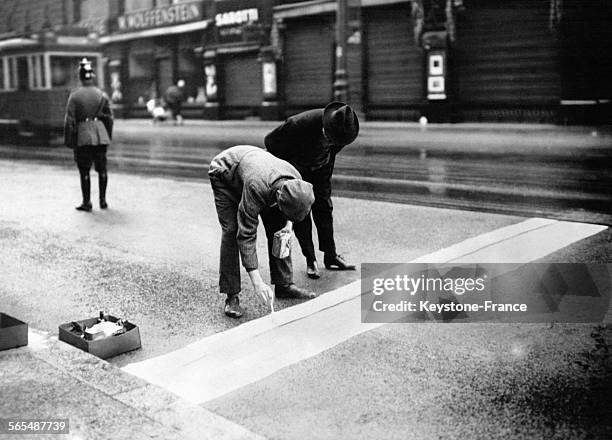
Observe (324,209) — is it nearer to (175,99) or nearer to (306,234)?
(306,234)

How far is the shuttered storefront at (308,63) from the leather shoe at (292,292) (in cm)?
2227

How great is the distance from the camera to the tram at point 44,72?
829 inches

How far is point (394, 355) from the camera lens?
4379 millimetres

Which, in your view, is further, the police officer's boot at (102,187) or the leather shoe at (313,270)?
the police officer's boot at (102,187)

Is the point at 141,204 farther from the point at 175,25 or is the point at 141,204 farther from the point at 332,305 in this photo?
the point at 175,25

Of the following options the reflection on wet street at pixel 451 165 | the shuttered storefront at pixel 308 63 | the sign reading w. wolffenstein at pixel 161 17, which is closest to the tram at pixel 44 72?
the reflection on wet street at pixel 451 165

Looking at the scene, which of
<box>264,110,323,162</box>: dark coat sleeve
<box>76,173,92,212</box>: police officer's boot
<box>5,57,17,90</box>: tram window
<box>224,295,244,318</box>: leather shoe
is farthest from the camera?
<box>5,57,17,90</box>: tram window

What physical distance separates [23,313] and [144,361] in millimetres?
1554

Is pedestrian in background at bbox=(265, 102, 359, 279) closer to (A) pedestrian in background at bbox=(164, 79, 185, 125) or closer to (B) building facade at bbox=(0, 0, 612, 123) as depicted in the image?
(B) building facade at bbox=(0, 0, 612, 123)

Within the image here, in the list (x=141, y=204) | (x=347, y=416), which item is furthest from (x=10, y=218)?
(x=347, y=416)

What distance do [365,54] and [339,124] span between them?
21417 millimetres

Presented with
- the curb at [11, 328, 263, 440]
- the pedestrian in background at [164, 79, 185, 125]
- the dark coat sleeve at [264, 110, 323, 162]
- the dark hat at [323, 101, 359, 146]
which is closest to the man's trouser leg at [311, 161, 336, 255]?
the dark coat sleeve at [264, 110, 323, 162]

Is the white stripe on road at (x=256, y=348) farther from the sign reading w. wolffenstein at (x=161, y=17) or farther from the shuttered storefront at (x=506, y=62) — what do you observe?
the sign reading w. wolffenstein at (x=161, y=17)

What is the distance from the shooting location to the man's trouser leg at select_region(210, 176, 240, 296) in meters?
5.07
